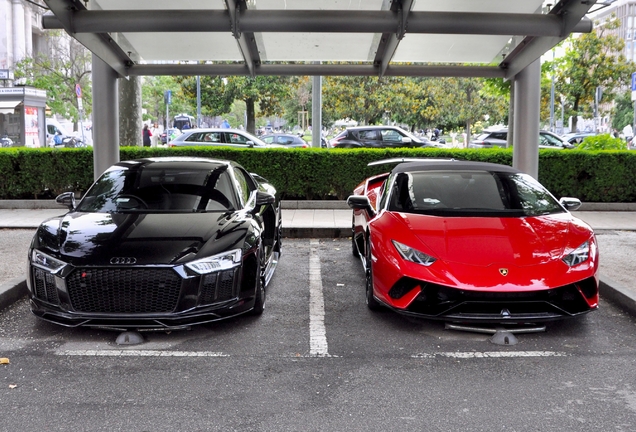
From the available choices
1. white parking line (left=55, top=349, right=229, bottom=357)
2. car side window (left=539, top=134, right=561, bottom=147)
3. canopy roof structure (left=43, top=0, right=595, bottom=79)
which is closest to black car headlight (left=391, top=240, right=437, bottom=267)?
white parking line (left=55, top=349, right=229, bottom=357)

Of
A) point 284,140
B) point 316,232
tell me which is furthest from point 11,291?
point 284,140

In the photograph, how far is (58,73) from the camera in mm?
44750

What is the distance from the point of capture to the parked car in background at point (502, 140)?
25.5 metres

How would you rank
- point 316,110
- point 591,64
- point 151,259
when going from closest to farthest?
point 151,259, point 316,110, point 591,64

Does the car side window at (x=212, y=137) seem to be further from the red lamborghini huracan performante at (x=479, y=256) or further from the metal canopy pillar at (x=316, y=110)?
the red lamborghini huracan performante at (x=479, y=256)

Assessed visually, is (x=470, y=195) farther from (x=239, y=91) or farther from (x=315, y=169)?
(x=239, y=91)

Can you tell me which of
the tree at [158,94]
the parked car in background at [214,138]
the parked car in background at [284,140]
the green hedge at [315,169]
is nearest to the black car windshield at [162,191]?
the green hedge at [315,169]

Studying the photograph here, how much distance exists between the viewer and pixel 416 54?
10.5 meters

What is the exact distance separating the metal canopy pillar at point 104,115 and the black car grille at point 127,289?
5.65m

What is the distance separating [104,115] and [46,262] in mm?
5472

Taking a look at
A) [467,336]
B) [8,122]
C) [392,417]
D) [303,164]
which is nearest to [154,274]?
[392,417]

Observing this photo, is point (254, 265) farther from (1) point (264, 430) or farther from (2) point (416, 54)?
(2) point (416, 54)

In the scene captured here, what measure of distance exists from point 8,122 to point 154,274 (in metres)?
26.4

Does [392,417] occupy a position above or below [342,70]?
below
